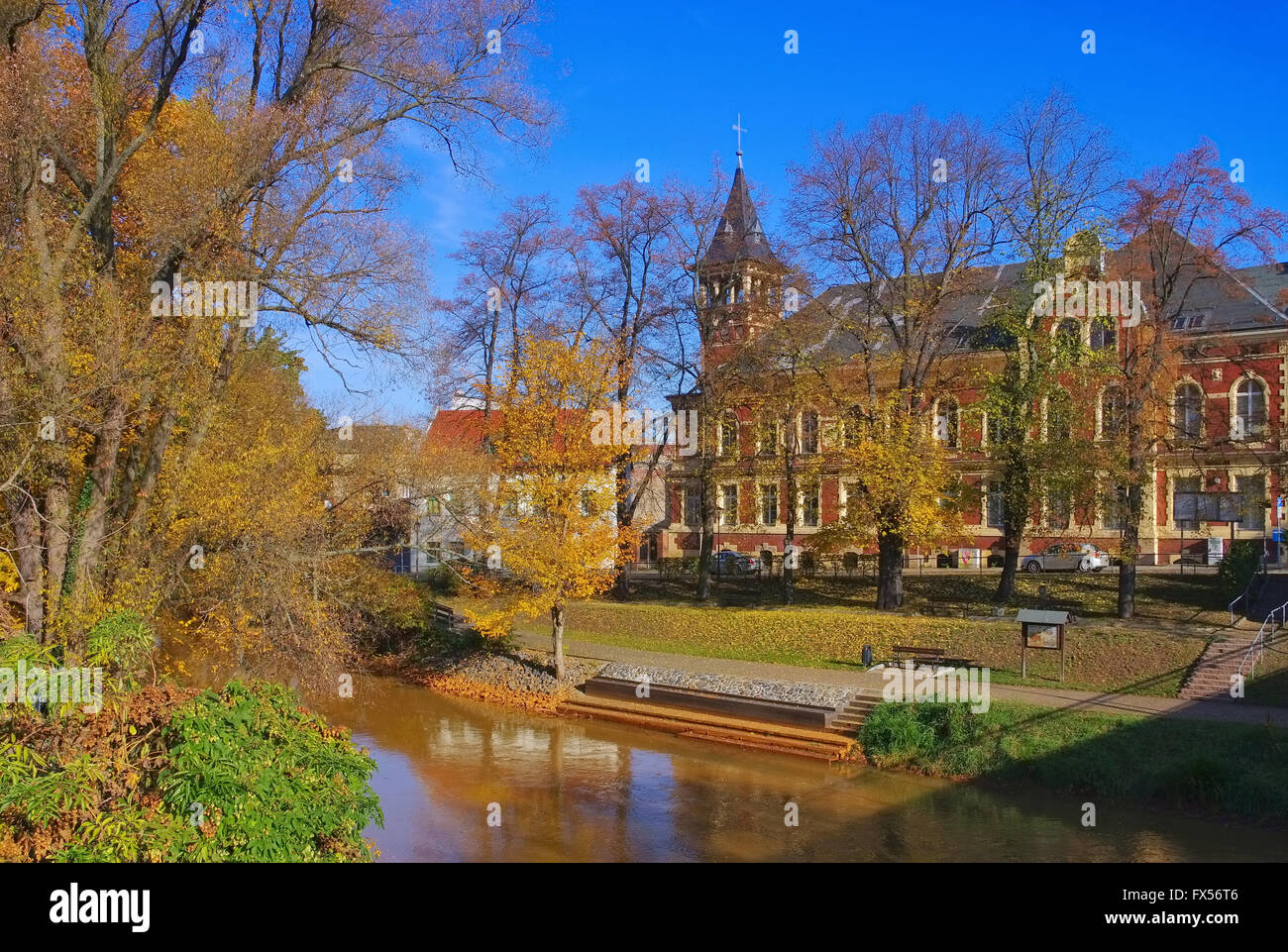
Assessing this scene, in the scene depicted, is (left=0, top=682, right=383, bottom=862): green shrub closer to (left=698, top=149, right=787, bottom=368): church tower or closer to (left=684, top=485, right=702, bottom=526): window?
(left=698, top=149, right=787, bottom=368): church tower

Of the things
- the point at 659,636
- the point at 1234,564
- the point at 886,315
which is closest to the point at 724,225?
the point at 886,315

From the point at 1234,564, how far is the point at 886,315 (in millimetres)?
11427

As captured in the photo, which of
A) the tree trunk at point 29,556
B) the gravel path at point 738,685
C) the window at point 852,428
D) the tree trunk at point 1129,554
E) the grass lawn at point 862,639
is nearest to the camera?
the tree trunk at point 29,556

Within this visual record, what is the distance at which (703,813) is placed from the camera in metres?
14.8

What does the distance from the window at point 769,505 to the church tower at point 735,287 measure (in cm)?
741

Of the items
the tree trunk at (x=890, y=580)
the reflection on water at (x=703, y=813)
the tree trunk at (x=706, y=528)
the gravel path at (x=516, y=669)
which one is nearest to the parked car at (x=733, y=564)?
the tree trunk at (x=706, y=528)

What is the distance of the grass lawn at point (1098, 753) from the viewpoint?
1439cm

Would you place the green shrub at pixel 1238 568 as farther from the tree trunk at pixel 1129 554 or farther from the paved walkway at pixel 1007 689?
the paved walkway at pixel 1007 689

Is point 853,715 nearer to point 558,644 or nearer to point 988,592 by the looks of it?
point 558,644

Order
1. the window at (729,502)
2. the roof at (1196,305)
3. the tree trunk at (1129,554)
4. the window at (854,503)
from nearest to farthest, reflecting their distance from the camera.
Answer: the tree trunk at (1129,554)
the window at (854,503)
the roof at (1196,305)
the window at (729,502)

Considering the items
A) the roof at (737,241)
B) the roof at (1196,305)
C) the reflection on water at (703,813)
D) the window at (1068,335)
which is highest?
the roof at (737,241)

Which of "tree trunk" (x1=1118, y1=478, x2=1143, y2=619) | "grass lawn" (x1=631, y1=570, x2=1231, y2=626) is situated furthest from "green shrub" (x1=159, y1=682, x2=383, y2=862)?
"grass lawn" (x1=631, y1=570, x2=1231, y2=626)

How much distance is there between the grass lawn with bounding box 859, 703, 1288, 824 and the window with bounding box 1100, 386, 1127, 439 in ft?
31.4

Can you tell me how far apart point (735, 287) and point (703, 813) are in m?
20.3
